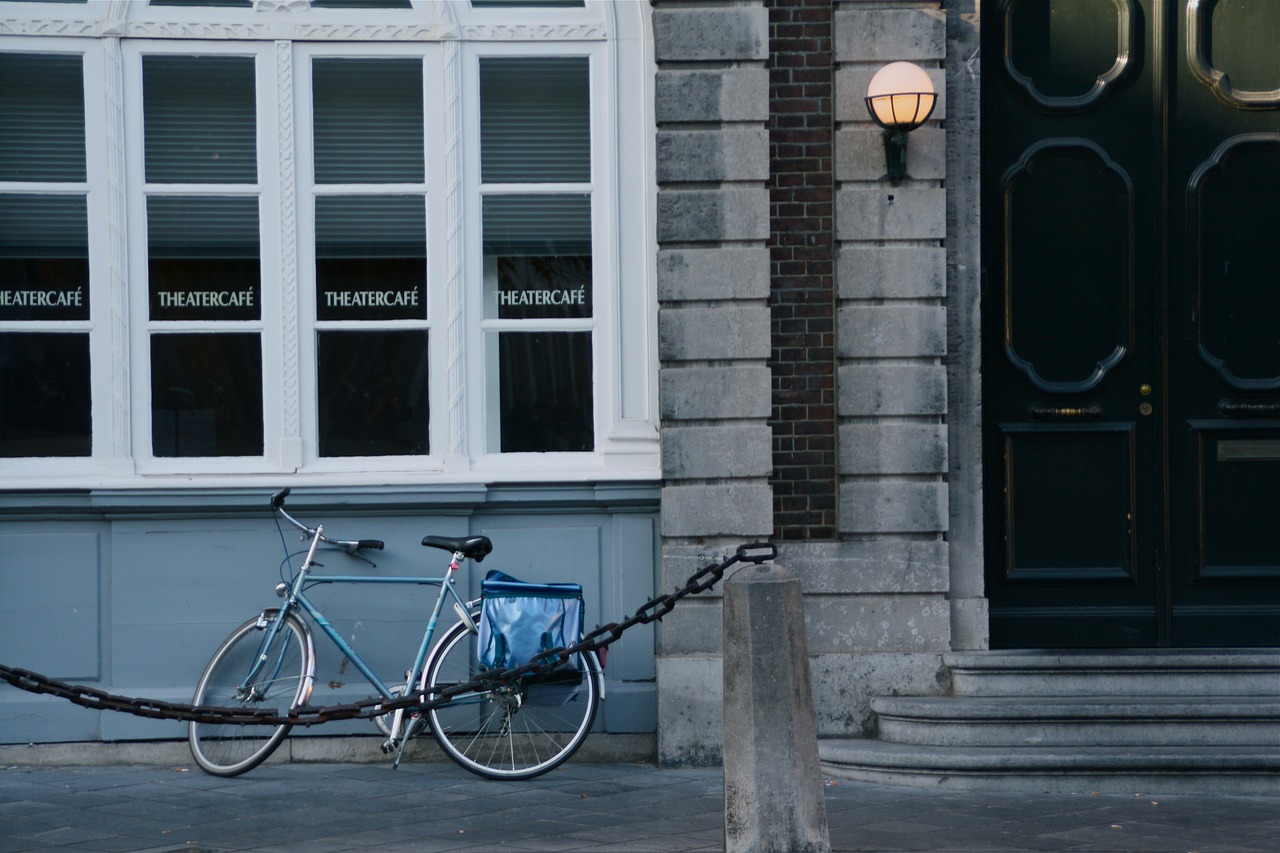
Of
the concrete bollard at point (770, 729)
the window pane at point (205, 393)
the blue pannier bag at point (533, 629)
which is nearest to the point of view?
the concrete bollard at point (770, 729)

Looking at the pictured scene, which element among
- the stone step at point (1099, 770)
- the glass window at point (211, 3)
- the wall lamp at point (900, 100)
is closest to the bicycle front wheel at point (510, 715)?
the stone step at point (1099, 770)

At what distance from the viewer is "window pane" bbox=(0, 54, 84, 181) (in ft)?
24.7

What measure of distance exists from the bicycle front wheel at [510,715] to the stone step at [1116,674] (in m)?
1.90

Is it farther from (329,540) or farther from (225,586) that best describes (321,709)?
(225,586)

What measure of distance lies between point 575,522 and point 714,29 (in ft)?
8.72

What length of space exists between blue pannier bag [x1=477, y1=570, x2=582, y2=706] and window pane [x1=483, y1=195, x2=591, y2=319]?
1.61 metres

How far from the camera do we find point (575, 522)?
24.7 feet

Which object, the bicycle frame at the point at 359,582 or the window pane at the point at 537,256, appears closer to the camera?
the bicycle frame at the point at 359,582

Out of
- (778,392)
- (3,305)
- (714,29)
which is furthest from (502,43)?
(3,305)

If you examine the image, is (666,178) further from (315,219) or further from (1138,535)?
(1138,535)

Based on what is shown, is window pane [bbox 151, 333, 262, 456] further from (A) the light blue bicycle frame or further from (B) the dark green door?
(B) the dark green door

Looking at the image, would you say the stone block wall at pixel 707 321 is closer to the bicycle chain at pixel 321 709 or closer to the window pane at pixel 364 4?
the bicycle chain at pixel 321 709

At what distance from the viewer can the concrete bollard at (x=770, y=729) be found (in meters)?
4.69

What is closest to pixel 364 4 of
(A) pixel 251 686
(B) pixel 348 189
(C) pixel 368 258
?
(B) pixel 348 189
